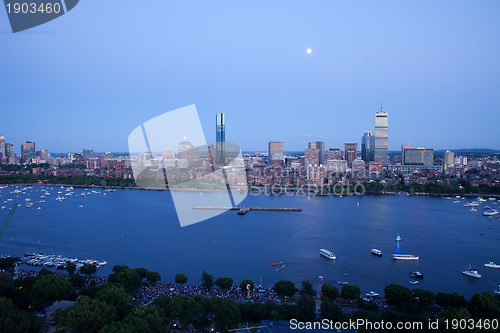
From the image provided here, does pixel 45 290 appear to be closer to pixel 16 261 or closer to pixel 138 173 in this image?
pixel 16 261

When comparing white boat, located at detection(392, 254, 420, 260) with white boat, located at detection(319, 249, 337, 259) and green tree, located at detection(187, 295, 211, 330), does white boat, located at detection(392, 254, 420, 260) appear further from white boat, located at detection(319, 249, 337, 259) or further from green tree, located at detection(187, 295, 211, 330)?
green tree, located at detection(187, 295, 211, 330)

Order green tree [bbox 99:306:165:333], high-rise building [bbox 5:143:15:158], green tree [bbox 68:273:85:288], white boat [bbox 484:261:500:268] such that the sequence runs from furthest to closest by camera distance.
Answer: high-rise building [bbox 5:143:15:158], white boat [bbox 484:261:500:268], green tree [bbox 68:273:85:288], green tree [bbox 99:306:165:333]

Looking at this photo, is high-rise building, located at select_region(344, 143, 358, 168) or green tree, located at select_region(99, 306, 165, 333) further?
high-rise building, located at select_region(344, 143, 358, 168)

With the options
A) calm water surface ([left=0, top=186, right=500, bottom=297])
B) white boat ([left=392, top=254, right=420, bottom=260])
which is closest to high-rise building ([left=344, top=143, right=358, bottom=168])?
calm water surface ([left=0, top=186, right=500, bottom=297])

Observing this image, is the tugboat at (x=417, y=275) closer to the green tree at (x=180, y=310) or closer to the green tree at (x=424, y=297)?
the green tree at (x=424, y=297)

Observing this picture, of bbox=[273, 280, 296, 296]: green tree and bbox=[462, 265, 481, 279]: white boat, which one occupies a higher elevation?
bbox=[273, 280, 296, 296]: green tree

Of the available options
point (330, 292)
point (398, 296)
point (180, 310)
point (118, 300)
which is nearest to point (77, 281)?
point (118, 300)
